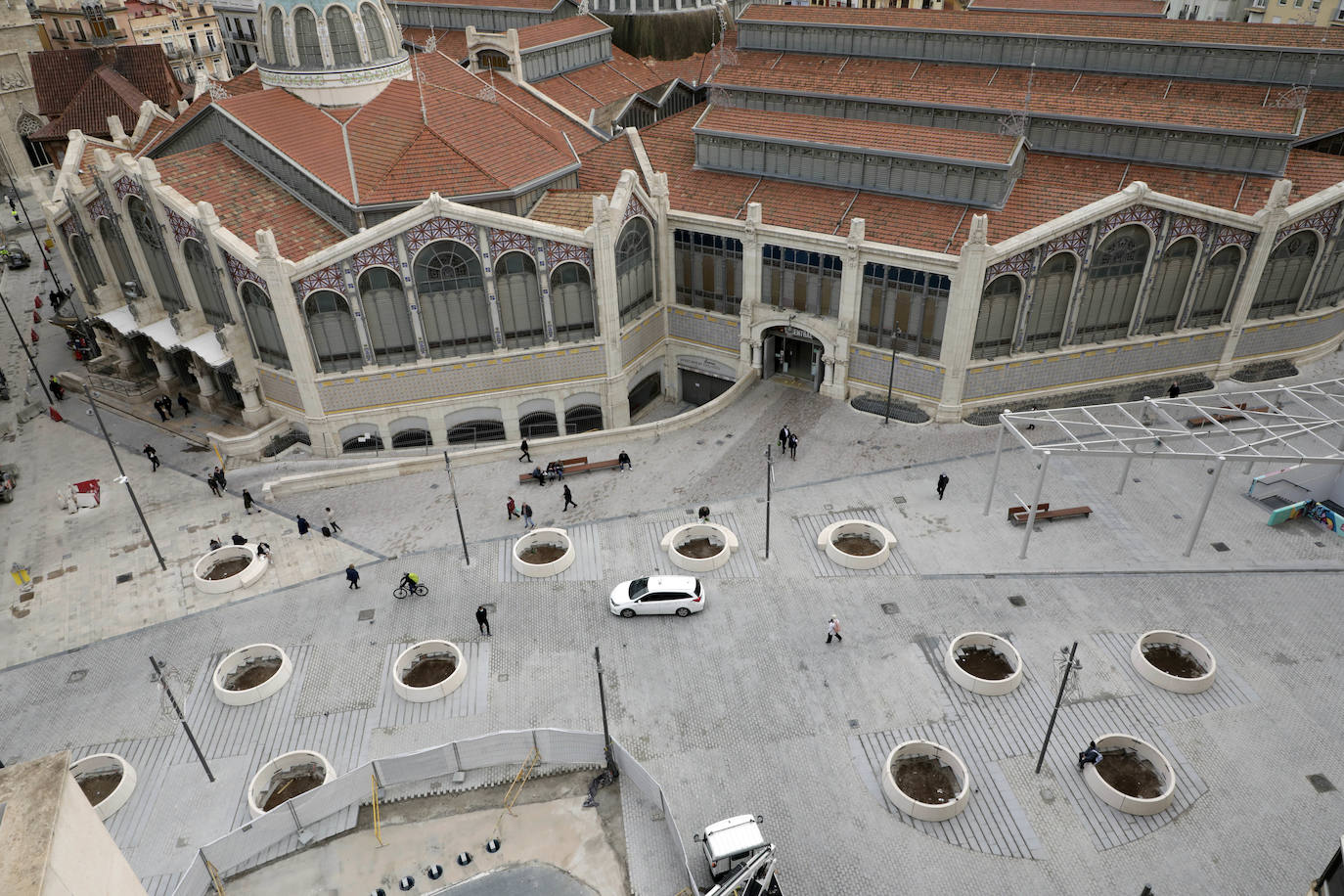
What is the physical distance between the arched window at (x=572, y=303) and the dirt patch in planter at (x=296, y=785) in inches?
1014

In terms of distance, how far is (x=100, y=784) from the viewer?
2864 centimetres

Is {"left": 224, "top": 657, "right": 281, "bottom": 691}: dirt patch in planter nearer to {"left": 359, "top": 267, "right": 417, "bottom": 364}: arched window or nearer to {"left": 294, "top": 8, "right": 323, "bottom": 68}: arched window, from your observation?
{"left": 359, "top": 267, "right": 417, "bottom": 364}: arched window

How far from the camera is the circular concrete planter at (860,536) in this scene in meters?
36.3

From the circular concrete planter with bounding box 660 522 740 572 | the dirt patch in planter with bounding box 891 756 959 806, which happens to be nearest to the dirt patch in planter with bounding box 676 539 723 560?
the circular concrete planter with bounding box 660 522 740 572

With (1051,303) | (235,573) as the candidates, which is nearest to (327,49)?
(235,573)

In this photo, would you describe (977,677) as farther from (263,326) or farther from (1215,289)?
(263,326)

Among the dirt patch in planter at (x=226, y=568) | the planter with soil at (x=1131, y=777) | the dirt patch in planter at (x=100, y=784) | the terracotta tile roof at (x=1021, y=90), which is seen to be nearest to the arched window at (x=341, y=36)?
the terracotta tile roof at (x=1021, y=90)

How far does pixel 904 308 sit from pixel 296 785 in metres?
34.9

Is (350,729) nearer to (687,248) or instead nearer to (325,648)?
(325,648)

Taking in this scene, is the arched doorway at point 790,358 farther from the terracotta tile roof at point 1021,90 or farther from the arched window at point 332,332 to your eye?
the arched window at point 332,332

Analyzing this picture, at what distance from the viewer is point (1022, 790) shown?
27.1 m

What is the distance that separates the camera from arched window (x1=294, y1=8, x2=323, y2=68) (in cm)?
4834

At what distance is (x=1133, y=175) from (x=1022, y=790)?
34.4 metres

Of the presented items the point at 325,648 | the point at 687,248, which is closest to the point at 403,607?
the point at 325,648
